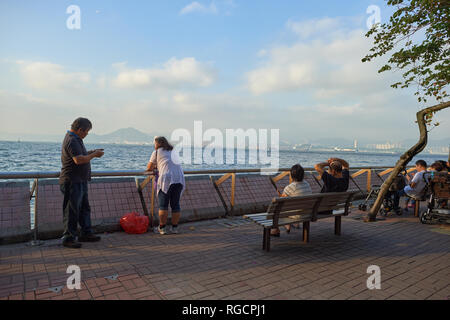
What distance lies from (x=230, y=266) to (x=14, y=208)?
364 cm

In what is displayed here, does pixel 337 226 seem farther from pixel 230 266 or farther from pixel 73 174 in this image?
pixel 73 174

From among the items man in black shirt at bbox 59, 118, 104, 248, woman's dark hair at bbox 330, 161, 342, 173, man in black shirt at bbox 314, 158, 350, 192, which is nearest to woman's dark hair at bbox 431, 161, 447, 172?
man in black shirt at bbox 314, 158, 350, 192

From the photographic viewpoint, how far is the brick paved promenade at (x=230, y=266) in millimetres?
3064

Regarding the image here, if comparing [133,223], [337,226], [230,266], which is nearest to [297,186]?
[337,226]

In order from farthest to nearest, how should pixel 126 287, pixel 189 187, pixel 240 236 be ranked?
1. pixel 189 187
2. pixel 240 236
3. pixel 126 287

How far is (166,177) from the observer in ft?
16.5

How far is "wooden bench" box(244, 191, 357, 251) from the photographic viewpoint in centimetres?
431

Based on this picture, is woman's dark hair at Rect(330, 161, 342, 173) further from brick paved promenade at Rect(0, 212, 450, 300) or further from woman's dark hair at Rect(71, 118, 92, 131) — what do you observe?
woman's dark hair at Rect(71, 118, 92, 131)

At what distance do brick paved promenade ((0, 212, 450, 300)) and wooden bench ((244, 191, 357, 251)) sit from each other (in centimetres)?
40

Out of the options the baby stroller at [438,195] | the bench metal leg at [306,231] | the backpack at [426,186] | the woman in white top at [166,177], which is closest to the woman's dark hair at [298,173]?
the bench metal leg at [306,231]

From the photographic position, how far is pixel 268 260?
4020mm

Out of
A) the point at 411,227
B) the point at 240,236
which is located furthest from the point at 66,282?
the point at 411,227
